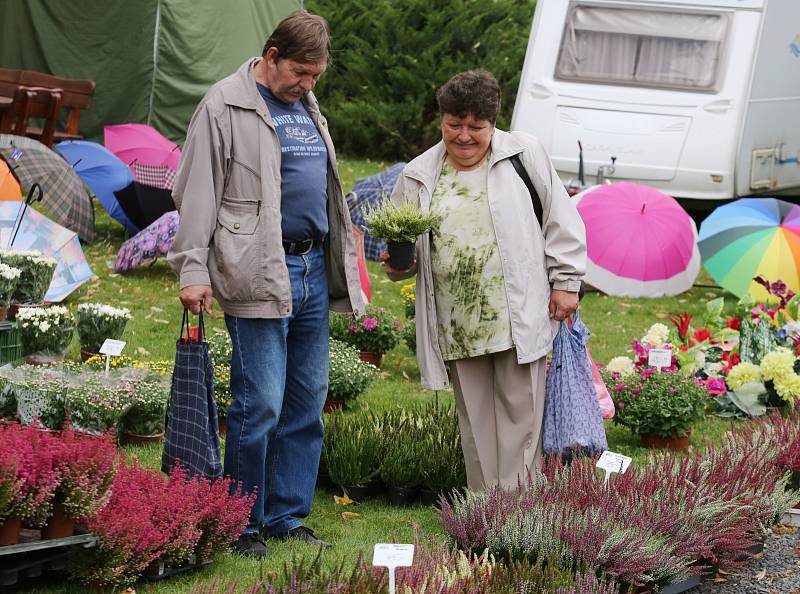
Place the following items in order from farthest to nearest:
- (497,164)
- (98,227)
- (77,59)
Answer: (77,59) < (98,227) < (497,164)

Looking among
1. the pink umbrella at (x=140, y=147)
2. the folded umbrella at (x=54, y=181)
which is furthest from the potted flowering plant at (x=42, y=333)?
the pink umbrella at (x=140, y=147)

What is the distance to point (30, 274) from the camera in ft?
24.1

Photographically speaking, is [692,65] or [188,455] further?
[692,65]

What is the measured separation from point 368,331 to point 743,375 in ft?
7.94

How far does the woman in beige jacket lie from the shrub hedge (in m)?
→ 14.1

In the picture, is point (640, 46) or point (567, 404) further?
point (640, 46)

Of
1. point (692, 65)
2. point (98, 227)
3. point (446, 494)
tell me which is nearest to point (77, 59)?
point (98, 227)

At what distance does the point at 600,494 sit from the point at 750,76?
894cm

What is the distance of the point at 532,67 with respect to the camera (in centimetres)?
1351

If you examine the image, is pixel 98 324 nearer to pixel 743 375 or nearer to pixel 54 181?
pixel 743 375

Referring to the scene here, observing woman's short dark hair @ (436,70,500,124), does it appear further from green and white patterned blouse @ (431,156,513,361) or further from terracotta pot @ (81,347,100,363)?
terracotta pot @ (81,347,100,363)

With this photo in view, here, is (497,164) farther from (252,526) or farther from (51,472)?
(51,472)

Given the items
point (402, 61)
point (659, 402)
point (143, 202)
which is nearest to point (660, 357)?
point (659, 402)

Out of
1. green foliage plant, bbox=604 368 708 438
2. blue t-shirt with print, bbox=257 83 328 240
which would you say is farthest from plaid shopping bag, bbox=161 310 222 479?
green foliage plant, bbox=604 368 708 438
